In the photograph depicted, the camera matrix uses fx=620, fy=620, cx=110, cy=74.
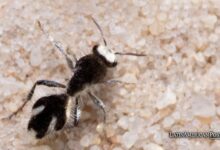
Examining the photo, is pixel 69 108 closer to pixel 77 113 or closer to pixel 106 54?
pixel 77 113

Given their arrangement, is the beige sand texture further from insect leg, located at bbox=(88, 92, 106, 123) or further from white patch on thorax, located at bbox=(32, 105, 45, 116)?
white patch on thorax, located at bbox=(32, 105, 45, 116)

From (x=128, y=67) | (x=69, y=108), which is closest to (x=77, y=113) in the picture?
(x=69, y=108)

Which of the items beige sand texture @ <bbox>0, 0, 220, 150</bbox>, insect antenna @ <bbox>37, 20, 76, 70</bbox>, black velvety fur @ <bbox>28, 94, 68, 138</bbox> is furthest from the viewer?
insect antenna @ <bbox>37, 20, 76, 70</bbox>

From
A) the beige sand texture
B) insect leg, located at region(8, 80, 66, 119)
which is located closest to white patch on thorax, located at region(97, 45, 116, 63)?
the beige sand texture

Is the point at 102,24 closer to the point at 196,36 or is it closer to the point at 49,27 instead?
the point at 49,27

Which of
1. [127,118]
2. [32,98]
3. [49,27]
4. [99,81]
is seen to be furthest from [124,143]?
[49,27]
